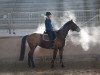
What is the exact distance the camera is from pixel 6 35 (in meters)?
14.9

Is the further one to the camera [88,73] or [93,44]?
[93,44]

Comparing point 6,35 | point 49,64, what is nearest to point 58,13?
point 6,35

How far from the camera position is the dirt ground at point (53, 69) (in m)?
10.9

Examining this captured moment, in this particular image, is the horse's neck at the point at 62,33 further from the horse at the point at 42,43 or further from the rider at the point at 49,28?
the rider at the point at 49,28

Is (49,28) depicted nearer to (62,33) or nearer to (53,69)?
(62,33)

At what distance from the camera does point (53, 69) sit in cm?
1197

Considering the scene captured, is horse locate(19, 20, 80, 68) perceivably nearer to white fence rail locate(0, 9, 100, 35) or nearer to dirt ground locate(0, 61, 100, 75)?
dirt ground locate(0, 61, 100, 75)

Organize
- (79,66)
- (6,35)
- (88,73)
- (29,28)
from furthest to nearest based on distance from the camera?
(29,28), (6,35), (79,66), (88,73)

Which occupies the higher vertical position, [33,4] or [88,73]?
[33,4]

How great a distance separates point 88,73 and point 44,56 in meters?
3.40

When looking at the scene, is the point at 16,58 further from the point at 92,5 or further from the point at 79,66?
the point at 92,5

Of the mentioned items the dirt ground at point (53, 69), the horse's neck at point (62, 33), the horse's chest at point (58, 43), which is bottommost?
the dirt ground at point (53, 69)

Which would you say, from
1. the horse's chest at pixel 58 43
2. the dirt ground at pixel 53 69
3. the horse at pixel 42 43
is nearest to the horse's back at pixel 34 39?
the horse at pixel 42 43

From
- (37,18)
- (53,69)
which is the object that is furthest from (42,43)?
(37,18)
